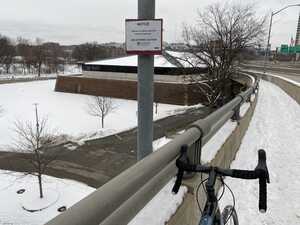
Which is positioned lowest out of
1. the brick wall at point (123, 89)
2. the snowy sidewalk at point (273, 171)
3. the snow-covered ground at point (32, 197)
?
the snow-covered ground at point (32, 197)

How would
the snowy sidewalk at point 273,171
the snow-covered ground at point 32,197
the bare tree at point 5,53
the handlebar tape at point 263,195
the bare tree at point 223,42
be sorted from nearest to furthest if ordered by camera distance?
the handlebar tape at point 263,195, the snowy sidewalk at point 273,171, the snow-covered ground at point 32,197, the bare tree at point 223,42, the bare tree at point 5,53

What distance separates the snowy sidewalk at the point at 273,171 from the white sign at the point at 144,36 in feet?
7.05

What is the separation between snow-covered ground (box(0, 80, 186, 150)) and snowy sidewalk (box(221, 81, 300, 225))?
17.8 metres

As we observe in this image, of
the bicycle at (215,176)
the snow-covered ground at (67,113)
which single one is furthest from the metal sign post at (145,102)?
the snow-covered ground at (67,113)

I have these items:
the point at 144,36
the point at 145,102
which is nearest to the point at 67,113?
the point at 145,102

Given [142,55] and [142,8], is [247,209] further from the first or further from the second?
[142,8]

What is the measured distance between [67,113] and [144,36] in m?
29.1

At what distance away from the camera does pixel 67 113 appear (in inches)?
1186

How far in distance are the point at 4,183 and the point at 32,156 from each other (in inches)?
168

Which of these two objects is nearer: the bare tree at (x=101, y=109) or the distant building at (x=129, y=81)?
the bare tree at (x=101, y=109)

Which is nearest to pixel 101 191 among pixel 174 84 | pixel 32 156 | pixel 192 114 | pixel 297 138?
pixel 297 138

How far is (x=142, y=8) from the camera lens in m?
2.56

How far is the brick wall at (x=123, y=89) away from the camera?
32.2 meters

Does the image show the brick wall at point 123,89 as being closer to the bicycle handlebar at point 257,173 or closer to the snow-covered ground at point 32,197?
the snow-covered ground at point 32,197
